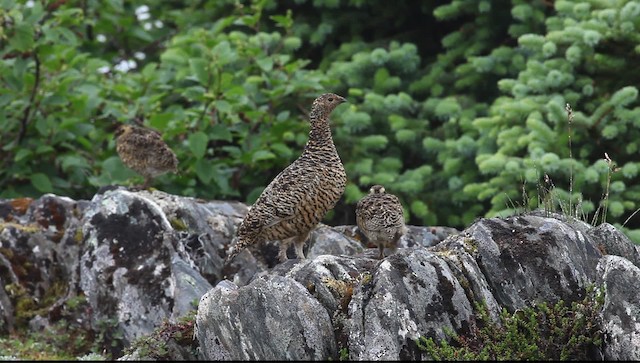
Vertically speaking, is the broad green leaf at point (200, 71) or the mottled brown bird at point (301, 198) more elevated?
the mottled brown bird at point (301, 198)

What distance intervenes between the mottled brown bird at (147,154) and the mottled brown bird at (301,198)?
241 cm

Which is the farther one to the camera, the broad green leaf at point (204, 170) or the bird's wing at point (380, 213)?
the broad green leaf at point (204, 170)

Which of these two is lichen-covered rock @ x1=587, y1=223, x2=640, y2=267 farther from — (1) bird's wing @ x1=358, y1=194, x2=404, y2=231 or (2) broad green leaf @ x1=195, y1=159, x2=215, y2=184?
(2) broad green leaf @ x1=195, y1=159, x2=215, y2=184

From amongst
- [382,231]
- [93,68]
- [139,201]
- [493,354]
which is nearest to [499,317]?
[493,354]

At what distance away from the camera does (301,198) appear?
8.74 meters

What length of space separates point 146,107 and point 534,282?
7.56 m

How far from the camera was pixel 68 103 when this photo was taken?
526 inches

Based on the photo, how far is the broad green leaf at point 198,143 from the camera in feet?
40.3

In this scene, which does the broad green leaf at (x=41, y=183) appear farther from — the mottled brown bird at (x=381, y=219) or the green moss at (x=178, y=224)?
the mottled brown bird at (x=381, y=219)

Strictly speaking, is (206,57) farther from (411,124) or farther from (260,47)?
(411,124)

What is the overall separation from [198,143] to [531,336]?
641 centimetres

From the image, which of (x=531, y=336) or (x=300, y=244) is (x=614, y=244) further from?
(x=300, y=244)

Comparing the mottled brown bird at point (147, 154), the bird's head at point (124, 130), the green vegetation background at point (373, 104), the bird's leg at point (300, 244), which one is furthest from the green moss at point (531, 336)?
the bird's head at point (124, 130)

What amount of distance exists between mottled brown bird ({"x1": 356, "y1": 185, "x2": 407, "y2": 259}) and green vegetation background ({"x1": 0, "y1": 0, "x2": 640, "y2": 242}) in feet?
7.09
